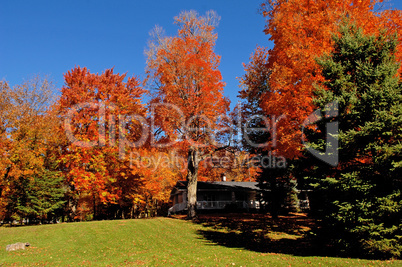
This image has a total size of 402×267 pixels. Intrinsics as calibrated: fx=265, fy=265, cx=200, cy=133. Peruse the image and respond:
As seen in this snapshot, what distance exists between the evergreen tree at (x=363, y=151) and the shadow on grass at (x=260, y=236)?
2.09 metres

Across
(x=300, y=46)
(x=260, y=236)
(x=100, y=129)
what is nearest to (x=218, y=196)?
(x=100, y=129)

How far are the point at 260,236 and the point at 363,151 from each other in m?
7.54

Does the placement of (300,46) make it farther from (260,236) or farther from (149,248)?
(149,248)

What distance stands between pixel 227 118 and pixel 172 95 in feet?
15.3

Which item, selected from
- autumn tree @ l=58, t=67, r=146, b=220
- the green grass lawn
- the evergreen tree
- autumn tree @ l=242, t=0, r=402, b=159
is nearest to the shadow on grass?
the green grass lawn

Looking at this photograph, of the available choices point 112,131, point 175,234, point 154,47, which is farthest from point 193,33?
point 175,234

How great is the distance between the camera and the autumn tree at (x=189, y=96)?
19.1 m

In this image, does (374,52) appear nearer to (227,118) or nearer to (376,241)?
(376,241)

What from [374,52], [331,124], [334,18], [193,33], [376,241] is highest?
[193,33]

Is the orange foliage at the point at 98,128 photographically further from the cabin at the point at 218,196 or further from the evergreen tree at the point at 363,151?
the evergreen tree at the point at 363,151

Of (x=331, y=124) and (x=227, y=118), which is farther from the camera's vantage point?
(x=227, y=118)

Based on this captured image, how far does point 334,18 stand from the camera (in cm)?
1399

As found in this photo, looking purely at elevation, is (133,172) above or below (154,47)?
below

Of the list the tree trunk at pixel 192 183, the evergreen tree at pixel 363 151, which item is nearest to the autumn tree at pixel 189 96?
the tree trunk at pixel 192 183
